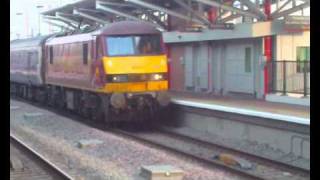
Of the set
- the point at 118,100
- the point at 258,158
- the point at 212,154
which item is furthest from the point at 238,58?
the point at 258,158

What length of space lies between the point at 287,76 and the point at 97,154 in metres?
7.64

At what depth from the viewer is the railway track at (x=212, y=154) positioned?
10.1 m

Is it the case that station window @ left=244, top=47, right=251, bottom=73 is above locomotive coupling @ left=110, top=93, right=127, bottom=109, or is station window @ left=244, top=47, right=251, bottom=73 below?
above

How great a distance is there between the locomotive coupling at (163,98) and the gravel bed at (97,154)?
5.46 feet

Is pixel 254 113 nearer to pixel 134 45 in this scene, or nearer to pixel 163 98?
pixel 163 98

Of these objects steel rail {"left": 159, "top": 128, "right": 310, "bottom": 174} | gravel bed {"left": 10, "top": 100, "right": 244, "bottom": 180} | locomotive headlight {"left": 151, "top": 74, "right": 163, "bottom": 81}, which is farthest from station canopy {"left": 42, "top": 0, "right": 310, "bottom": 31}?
steel rail {"left": 159, "top": 128, "right": 310, "bottom": 174}

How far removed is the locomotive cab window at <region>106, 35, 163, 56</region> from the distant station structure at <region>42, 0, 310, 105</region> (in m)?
1.45

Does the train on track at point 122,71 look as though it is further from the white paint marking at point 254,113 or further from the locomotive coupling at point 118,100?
the white paint marking at point 254,113

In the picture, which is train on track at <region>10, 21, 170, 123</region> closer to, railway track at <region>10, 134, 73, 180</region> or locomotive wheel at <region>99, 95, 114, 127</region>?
locomotive wheel at <region>99, 95, 114, 127</region>

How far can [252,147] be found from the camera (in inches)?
523

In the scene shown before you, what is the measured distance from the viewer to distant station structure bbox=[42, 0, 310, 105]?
59.9 ft

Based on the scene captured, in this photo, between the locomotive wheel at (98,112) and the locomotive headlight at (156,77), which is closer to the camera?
the locomotive headlight at (156,77)

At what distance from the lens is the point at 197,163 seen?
11.2 meters

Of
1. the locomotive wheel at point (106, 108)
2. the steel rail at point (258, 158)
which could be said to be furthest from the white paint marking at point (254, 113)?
the locomotive wheel at point (106, 108)
